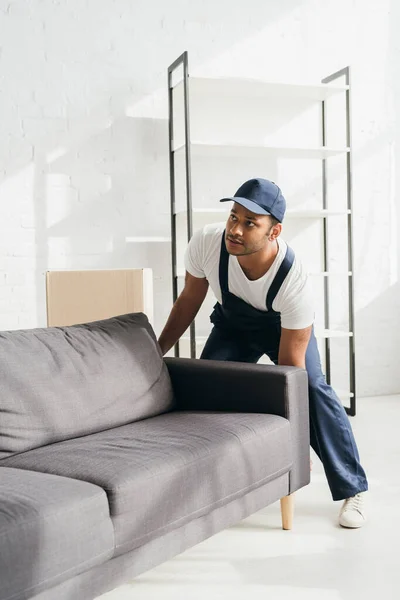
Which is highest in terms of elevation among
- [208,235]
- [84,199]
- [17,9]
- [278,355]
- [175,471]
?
[17,9]

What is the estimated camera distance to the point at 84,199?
4.06m

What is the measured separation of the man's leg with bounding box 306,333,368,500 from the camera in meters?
2.52

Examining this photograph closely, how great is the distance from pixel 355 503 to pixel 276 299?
28.5 inches

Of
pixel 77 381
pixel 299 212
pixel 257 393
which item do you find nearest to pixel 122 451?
pixel 77 381

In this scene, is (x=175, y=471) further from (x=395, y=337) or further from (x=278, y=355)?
(x=395, y=337)

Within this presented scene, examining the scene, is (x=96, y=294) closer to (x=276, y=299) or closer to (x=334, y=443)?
(x=276, y=299)

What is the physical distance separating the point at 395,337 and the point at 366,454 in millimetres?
1652

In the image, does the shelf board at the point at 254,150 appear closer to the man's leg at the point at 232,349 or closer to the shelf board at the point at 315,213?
the shelf board at the point at 315,213

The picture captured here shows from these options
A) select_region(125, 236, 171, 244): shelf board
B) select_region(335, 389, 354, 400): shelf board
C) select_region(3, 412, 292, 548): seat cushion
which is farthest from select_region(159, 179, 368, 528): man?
select_region(335, 389, 354, 400): shelf board

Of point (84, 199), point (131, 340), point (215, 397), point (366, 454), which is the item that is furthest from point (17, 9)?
point (366, 454)

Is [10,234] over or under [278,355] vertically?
over

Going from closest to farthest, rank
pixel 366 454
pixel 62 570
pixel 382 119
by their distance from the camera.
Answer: pixel 62 570, pixel 366 454, pixel 382 119

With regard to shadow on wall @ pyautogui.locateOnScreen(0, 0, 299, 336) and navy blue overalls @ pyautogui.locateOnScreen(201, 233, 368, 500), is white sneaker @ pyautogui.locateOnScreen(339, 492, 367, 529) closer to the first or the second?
navy blue overalls @ pyautogui.locateOnScreen(201, 233, 368, 500)

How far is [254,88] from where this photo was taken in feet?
13.7
